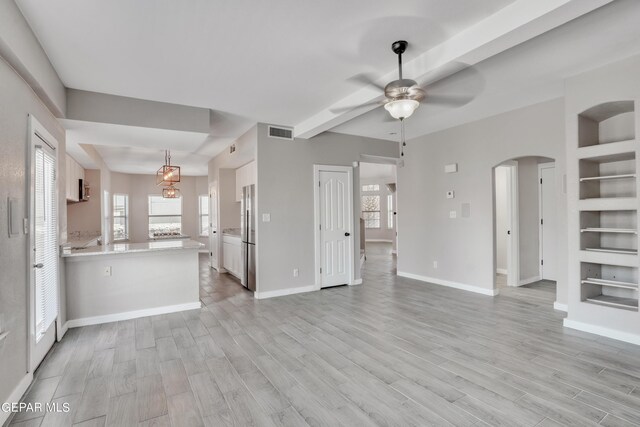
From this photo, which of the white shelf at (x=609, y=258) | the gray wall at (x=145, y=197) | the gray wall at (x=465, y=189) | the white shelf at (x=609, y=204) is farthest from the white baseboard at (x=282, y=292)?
the gray wall at (x=145, y=197)

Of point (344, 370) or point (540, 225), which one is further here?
point (540, 225)

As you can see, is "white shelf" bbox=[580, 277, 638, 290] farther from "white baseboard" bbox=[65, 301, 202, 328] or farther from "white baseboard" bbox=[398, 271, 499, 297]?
"white baseboard" bbox=[65, 301, 202, 328]

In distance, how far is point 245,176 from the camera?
→ 21.5 feet

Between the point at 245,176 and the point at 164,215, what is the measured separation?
18.6 feet

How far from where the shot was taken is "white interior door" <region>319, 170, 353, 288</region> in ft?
18.6

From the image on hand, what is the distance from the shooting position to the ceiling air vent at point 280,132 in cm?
524

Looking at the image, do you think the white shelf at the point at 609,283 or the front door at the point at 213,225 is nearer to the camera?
the white shelf at the point at 609,283

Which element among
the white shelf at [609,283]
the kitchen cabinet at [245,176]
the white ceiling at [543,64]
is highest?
the white ceiling at [543,64]

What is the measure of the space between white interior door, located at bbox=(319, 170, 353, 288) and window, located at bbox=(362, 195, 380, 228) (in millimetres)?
8019

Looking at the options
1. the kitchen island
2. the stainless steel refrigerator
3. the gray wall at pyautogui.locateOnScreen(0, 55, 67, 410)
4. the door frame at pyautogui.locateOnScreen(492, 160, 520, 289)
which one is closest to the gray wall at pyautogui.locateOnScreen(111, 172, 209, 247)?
the stainless steel refrigerator

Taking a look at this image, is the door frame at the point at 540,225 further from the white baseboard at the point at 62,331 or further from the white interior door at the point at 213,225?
the white baseboard at the point at 62,331

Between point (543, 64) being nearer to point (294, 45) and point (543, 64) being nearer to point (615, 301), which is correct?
point (294, 45)

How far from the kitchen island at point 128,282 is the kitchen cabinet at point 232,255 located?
1.76 m

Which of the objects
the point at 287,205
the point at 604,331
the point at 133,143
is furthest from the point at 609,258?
the point at 133,143
